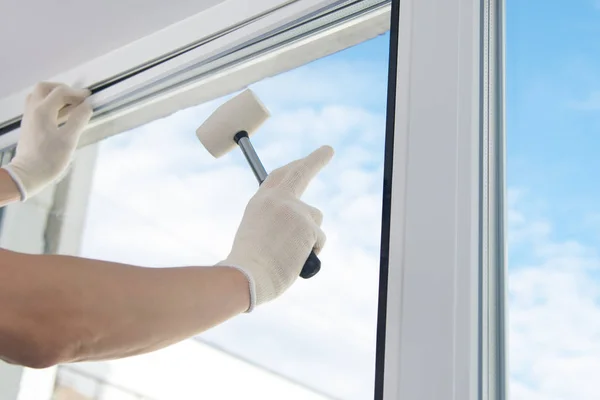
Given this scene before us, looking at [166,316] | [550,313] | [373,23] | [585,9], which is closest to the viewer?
[166,316]

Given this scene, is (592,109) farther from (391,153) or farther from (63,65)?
(63,65)

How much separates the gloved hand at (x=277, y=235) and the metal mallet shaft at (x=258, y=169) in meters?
0.02

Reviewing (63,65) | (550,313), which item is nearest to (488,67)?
(550,313)

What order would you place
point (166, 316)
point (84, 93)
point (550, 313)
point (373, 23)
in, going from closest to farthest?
1. point (166, 316)
2. point (550, 313)
3. point (373, 23)
4. point (84, 93)

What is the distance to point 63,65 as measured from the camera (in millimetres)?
1667

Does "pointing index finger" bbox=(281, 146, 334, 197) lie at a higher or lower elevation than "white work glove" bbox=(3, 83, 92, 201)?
lower

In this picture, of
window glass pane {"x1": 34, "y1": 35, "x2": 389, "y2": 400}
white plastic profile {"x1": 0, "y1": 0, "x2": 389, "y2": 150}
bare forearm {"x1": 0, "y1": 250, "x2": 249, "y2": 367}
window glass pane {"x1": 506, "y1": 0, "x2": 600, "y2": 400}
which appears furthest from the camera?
white plastic profile {"x1": 0, "y1": 0, "x2": 389, "y2": 150}

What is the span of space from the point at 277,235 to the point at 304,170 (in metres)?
0.13

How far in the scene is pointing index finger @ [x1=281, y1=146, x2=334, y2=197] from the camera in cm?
105

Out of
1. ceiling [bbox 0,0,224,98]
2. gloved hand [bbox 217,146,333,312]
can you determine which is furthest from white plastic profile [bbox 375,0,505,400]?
ceiling [bbox 0,0,224,98]

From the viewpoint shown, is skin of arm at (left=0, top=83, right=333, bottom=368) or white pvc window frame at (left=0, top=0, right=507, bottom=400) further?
white pvc window frame at (left=0, top=0, right=507, bottom=400)

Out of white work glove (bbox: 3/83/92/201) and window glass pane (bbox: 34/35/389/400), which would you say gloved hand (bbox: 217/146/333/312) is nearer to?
window glass pane (bbox: 34/35/389/400)

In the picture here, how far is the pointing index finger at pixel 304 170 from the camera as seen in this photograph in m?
1.05

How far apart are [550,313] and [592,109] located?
0.90ft
